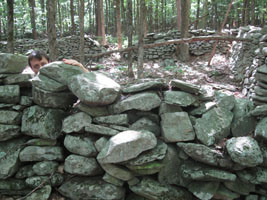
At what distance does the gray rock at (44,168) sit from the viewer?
3494 millimetres

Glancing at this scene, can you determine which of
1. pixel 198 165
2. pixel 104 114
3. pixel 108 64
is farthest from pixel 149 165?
pixel 108 64

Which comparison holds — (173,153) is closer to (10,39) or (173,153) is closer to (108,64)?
(10,39)

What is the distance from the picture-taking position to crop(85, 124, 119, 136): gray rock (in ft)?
10.8

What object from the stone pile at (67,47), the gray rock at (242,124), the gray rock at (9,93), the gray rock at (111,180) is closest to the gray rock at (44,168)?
the gray rock at (111,180)

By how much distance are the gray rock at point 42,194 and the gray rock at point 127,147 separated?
113cm

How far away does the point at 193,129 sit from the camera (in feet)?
10.7

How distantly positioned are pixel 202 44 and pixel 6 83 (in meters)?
10.7

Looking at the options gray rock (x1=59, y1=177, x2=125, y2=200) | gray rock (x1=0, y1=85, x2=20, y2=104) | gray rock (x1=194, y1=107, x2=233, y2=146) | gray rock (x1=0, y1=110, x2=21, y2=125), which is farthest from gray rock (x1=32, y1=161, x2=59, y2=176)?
gray rock (x1=194, y1=107, x2=233, y2=146)

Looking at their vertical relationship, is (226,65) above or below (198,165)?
above

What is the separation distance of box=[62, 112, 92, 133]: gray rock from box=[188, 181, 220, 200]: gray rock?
186 cm

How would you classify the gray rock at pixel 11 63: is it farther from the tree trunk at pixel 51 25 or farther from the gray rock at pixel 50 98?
the tree trunk at pixel 51 25

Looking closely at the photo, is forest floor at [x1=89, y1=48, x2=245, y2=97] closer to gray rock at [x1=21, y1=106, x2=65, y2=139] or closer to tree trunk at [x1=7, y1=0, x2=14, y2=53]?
gray rock at [x1=21, y1=106, x2=65, y2=139]

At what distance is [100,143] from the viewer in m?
3.31

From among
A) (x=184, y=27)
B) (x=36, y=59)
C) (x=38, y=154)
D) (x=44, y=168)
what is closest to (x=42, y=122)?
(x=38, y=154)
